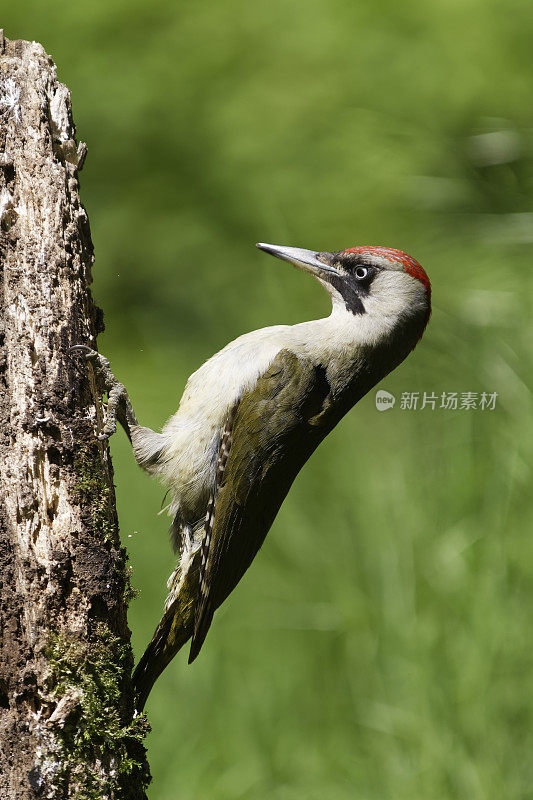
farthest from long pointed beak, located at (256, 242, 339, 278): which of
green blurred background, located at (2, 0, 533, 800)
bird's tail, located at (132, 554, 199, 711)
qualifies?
green blurred background, located at (2, 0, 533, 800)

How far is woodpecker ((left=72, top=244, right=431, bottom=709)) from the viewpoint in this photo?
2.25 m

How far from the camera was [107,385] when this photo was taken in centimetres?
220

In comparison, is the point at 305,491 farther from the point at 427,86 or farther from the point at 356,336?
the point at 427,86

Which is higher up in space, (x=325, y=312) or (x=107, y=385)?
(x=325, y=312)

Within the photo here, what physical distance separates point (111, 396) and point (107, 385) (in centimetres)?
3

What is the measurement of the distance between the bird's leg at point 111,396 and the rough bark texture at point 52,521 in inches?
2.3

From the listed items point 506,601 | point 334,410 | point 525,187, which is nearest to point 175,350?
point 525,187

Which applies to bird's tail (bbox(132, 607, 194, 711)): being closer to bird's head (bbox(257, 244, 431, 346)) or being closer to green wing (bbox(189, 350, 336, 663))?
green wing (bbox(189, 350, 336, 663))

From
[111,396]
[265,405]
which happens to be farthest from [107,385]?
[265,405]

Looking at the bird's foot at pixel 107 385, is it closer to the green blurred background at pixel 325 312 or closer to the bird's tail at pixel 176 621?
the bird's tail at pixel 176 621

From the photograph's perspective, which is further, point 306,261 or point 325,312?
A: point 325,312

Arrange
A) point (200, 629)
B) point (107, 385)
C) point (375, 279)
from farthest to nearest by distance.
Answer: point (375, 279), point (107, 385), point (200, 629)

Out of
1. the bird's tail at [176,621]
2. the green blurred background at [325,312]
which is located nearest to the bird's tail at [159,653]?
the bird's tail at [176,621]

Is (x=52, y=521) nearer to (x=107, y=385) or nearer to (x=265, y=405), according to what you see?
(x=107, y=385)
